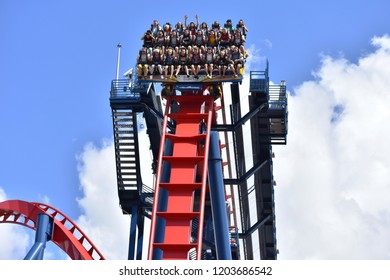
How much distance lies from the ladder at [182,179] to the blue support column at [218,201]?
43 cm

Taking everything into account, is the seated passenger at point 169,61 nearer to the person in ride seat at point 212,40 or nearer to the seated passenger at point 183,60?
the seated passenger at point 183,60

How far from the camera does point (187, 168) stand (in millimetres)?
29125

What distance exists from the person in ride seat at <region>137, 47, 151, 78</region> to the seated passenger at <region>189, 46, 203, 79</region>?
1189 mm

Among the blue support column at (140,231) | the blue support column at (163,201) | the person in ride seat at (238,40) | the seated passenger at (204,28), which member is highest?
the seated passenger at (204,28)

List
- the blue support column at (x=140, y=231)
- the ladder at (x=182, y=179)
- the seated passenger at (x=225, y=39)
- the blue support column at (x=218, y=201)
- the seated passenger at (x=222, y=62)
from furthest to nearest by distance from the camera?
the blue support column at (x=140, y=231) → the seated passenger at (x=225, y=39) → the seated passenger at (x=222, y=62) → the blue support column at (x=218, y=201) → the ladder at (x=182, y=179)

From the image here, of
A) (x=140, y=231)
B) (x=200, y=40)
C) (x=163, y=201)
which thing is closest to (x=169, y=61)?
(x=200, y=40)

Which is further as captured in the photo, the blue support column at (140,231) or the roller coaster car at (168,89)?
the blue support column at (140,231)

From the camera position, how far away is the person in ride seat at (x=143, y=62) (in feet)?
98.2

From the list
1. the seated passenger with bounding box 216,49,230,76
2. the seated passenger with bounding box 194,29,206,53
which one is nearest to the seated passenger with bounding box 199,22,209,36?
the seated passenger with bounding box 194,29,206,53

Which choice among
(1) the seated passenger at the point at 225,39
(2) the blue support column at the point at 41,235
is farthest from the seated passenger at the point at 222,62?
(2) the blue support column at the point at 41,235

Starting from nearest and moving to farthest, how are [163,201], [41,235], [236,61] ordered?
1. [163,201]
2. [236,61]
3. [41,235]

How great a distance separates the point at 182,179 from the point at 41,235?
4644 millimetres

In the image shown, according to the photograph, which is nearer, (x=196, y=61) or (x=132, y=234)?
(x=196, y=61)

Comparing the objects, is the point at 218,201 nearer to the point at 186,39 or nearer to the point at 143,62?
the point at 143,62
